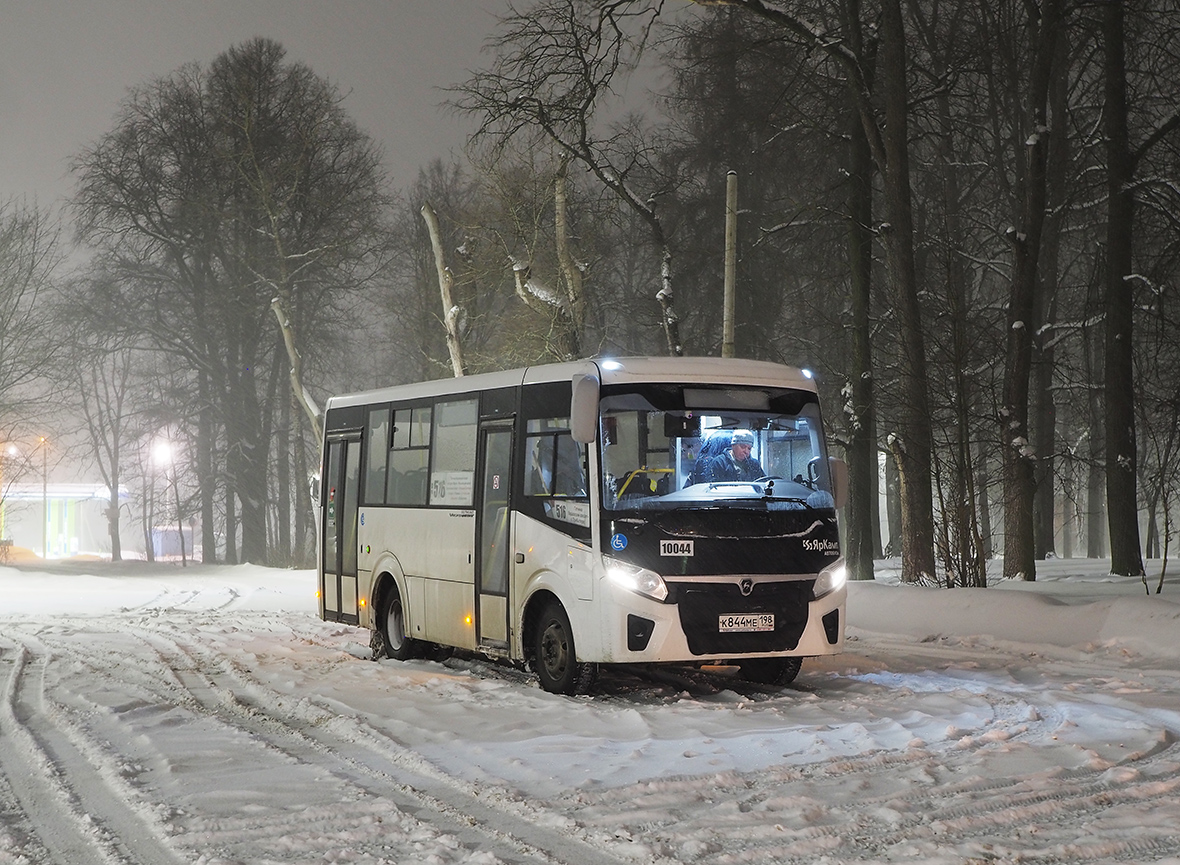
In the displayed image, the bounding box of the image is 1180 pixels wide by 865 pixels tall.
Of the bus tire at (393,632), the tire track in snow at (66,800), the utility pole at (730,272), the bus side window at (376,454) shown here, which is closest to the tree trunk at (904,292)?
the utility pole at (730,272)

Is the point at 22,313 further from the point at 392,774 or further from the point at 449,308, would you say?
the point at 392,774

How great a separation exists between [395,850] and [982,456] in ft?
59.8

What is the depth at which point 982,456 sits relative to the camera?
23.2m

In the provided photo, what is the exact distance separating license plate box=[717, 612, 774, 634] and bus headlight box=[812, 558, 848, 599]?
0.54 m

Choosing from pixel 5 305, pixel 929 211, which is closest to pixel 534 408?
pixel 929 211

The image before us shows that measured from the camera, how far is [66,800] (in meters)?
7.92

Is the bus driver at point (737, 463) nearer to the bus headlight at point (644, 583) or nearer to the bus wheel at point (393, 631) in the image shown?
the bus headlight at point (644, 583)

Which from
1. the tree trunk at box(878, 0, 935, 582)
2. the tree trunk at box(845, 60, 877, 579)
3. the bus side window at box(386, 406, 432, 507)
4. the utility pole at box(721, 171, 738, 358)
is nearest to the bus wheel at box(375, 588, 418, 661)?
the bus side window at box(386, 406, 432, 507)

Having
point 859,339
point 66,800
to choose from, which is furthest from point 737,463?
point 859,339

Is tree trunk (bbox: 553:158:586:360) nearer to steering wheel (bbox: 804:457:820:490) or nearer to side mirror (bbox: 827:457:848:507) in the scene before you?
side mirror (bbox: 827:457:848:507)

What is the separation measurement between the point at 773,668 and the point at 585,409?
3.08 metres

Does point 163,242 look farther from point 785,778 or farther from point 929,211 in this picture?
point 785,778

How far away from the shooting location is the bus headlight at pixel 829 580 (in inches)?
487

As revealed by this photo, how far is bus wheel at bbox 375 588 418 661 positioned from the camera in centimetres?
1582
